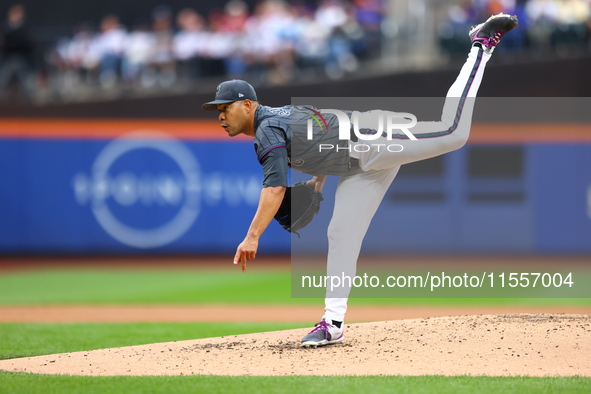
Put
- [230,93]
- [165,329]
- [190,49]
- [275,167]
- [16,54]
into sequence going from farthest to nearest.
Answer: [190,49], [16,54], [165,329], [230,93], [275,167]

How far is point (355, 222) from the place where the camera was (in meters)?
5.07

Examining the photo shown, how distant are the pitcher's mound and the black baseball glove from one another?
0.85 metres

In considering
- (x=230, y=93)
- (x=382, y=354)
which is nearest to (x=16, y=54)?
(x=230, y=93)

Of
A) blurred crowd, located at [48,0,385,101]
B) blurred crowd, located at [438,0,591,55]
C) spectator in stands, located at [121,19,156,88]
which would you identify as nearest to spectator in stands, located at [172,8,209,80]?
blurred crowd, located at [48,0,385,101]

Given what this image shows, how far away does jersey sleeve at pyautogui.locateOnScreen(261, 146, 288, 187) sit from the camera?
469 cm

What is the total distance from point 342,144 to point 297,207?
1.77ft

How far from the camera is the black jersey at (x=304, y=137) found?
4.86m

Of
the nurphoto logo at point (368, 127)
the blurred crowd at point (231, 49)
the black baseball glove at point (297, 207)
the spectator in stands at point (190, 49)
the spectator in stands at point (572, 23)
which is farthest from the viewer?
the spectator in stands at point (190, 49)

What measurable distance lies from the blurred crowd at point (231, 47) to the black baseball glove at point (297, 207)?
830 cm

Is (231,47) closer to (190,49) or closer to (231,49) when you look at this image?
(231,49)

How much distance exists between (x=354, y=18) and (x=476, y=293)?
549 centimetres

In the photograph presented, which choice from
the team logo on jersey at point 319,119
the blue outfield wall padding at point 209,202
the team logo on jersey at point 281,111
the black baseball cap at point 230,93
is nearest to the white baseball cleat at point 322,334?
the team logo on jersey at point 319,119

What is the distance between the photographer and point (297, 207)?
5.21 m

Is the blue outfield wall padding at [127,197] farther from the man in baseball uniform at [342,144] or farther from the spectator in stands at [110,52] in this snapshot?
the man in baseball uniform at [342,144]
